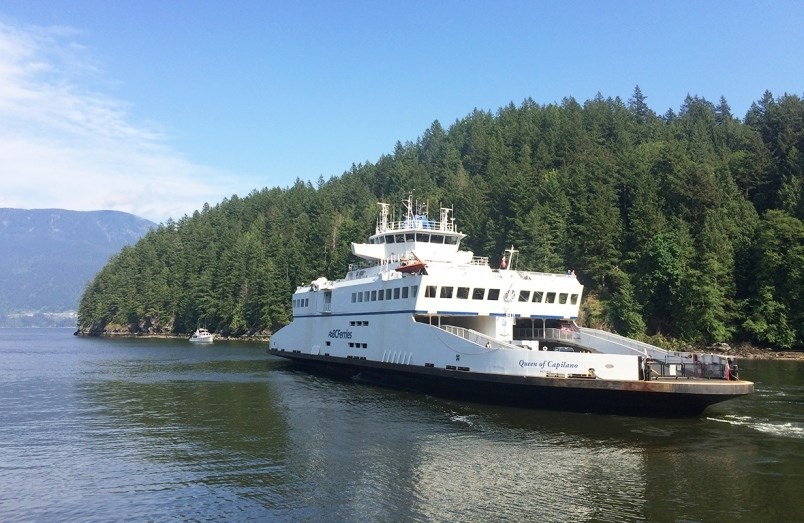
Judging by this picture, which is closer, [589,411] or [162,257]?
[589,411]

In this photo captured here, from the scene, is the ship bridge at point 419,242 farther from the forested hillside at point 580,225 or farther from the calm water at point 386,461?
the forested hillside at point 580,225

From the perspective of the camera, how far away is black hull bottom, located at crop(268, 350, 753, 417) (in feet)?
77.7

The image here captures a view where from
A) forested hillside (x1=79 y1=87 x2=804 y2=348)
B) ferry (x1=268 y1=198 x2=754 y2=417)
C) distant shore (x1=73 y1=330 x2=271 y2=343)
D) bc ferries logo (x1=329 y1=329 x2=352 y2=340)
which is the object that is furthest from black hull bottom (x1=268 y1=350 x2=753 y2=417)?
distant shore (x1=73 y1=330 x2=271 y2=343)

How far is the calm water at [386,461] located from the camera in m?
15.1

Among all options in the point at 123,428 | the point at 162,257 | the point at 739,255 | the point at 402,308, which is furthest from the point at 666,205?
the point at 162,257

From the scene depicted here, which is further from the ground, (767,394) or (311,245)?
(311,245)

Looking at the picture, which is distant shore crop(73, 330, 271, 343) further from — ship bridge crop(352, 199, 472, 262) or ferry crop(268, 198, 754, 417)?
ship bridge crop(352, 199, 472, 262)

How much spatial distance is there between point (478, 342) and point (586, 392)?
20.3 ft

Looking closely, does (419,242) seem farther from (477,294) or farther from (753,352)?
(753,352)

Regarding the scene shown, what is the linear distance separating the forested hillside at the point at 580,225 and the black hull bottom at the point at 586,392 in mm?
37884

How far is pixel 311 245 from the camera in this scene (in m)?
111

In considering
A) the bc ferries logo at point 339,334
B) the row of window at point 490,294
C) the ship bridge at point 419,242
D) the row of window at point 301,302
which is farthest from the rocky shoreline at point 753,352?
the row of window at point 301,302

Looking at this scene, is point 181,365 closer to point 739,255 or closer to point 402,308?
point 402,308

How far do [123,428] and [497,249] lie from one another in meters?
59.4
